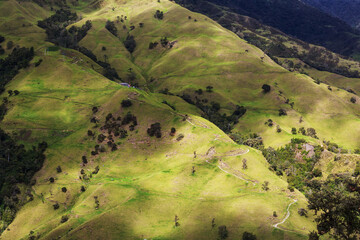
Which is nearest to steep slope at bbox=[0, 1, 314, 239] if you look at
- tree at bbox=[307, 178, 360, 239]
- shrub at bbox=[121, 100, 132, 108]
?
shrub at bbox=[121, 100, 132, 108]

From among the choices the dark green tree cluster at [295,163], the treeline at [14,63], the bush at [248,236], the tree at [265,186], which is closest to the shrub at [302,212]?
the tree at [265,186]

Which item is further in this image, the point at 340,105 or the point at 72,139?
the point at 340,105

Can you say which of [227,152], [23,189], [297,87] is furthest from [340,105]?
[23,189]

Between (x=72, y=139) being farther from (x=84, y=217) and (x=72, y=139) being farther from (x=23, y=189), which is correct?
(x=84, y=217)

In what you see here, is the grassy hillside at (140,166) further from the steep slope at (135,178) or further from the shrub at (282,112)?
the shrub at (282,112)

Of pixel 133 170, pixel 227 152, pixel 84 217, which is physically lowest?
pixel 133 170

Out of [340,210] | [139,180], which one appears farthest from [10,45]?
[340,210]

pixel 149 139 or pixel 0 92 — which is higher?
pixel 149 139

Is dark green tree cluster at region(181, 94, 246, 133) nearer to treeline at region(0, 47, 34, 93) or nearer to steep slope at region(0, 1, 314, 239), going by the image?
steep slope at region(0, 1, 314, 239)
